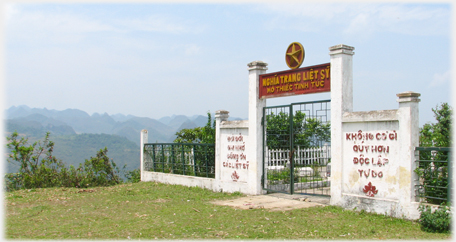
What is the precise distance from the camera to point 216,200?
1101 cm

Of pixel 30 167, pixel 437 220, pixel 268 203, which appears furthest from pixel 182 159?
pixel 437 220

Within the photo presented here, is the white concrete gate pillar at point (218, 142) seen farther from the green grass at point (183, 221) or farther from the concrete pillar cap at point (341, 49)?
the concrete pillar cap at point (341, 49)

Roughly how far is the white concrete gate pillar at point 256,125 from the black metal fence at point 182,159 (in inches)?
84.7

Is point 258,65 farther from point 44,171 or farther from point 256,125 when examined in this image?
point 44,171

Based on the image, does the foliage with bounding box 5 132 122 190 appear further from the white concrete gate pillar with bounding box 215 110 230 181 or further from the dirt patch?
the dirt patch

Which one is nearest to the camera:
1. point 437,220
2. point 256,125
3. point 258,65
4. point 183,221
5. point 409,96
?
point 437,220

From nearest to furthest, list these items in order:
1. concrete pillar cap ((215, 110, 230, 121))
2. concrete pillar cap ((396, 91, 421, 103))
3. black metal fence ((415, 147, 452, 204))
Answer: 1. black metal fence ((415, 147, 452, 204))
2. concrete pillar cap ((396, 91, 421, 103))
3. concrete pillar cap ((215, 110, 230, 121))

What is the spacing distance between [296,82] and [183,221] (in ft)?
15.3

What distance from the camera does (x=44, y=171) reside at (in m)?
15.6

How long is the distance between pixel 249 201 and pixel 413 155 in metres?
4.33

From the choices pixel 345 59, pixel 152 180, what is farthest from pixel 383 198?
pixel 152 180

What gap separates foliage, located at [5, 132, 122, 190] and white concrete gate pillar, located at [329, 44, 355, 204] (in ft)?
34.3

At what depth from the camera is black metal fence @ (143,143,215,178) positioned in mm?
13781

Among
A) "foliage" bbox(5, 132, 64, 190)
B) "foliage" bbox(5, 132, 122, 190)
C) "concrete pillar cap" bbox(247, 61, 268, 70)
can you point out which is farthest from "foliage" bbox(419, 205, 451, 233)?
"foliage" bbox(5, 132, 64, 190)
